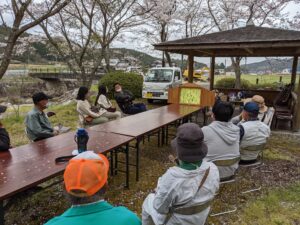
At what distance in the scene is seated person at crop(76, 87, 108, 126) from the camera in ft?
14.5

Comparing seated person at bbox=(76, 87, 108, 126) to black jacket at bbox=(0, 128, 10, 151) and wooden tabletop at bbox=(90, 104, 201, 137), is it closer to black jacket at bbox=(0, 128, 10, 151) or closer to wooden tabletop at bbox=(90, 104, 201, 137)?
wooden tabletop at bbox=(90, 104, 201, 137)

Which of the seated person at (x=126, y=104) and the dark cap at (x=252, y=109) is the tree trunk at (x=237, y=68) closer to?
the seated person at (x=126, y=104)

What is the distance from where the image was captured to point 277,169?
4020mm

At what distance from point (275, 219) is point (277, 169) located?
1.51m

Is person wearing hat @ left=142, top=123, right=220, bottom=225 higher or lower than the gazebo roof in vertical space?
lower

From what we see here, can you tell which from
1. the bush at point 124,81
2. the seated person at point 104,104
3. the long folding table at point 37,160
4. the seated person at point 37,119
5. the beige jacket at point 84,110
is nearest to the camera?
the long folding table at point 37,160

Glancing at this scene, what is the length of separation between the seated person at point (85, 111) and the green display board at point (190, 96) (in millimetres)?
2020

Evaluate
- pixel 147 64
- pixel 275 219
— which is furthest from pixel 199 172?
pixel 147 64

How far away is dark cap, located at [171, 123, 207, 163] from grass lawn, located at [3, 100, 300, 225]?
140 cm

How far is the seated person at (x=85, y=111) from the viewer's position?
4406 millimetres

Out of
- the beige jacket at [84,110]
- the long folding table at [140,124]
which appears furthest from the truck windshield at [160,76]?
the beige jacket at [84,110]

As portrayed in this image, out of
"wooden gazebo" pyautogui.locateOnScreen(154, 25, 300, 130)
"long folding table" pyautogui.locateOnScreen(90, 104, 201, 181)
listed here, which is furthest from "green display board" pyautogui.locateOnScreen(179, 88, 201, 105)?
"wooden gazebo" pyautogui.locateOnScreen(154, 25, 300, 130)

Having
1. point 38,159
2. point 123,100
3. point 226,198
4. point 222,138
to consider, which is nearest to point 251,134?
point 222,138

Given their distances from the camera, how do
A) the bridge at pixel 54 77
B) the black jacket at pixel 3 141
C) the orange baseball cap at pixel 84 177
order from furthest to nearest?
the bridge at pixel 54 77, the black jacket at pixel 3 141, the orange baseball cap at pixel 84 177
